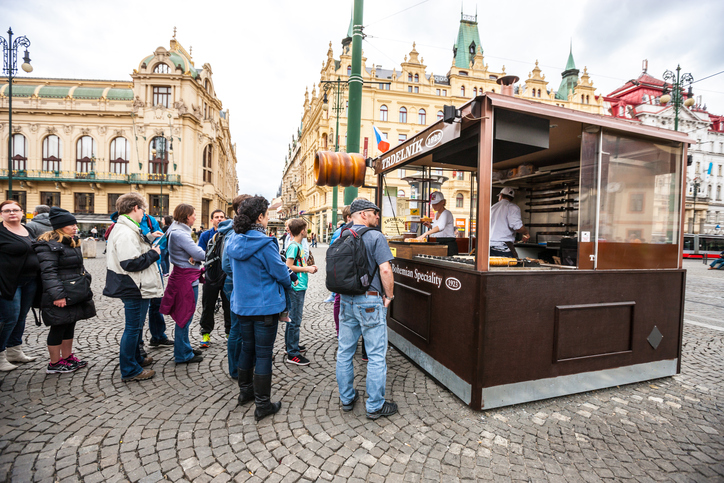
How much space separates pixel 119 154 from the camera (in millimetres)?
40906

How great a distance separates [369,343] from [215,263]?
2.64m

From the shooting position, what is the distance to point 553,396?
11.1 feet

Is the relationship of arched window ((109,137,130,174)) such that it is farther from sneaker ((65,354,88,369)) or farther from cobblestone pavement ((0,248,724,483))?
sneaker ((65,354,88,369))

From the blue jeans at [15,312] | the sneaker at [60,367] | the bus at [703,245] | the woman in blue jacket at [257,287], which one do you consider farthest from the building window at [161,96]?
the bus at [703,245]

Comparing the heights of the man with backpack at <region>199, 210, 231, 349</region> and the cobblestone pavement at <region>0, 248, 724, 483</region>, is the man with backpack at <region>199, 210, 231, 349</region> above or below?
above

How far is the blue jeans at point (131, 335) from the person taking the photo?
142 inches

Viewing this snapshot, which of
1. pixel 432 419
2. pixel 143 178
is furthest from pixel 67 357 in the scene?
pixel 143 178

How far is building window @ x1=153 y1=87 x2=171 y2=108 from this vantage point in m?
39.7

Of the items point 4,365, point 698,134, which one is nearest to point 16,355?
point 4,365

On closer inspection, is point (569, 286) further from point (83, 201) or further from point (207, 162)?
point (83, 201)

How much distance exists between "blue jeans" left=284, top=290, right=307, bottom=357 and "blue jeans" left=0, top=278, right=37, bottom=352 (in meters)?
3.17

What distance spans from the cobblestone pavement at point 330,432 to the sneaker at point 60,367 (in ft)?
0.25

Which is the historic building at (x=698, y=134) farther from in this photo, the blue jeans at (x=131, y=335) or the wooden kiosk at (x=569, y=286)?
the blue jeans at (x=131, y=335)

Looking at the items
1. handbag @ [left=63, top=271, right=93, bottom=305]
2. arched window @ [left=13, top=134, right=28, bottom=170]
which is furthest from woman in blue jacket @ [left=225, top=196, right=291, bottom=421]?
arched window @ [left=13, top=134, right=28, bottom=170]
